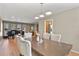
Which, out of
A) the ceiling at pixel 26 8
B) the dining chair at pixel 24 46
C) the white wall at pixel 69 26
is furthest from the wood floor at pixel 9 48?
the ceiling at pixel 26 8

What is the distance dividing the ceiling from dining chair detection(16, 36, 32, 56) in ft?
1.34

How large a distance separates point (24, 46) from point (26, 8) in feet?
2.04

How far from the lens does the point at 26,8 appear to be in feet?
6.59

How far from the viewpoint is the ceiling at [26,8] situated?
195 centimetres

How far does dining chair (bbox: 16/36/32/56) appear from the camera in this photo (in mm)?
1867

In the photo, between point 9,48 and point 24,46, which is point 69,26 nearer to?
point 24,46

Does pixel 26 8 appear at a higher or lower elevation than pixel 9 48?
higher

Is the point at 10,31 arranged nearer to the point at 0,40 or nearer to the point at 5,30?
the point at 5,30

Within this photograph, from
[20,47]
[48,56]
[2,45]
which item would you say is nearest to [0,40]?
[2,45]

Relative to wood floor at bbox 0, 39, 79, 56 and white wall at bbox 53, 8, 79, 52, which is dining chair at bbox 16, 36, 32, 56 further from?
white wall at bbox 53, 8, 79, 52

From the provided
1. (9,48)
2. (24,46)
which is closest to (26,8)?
(24,46)

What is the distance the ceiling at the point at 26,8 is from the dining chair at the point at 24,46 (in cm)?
41

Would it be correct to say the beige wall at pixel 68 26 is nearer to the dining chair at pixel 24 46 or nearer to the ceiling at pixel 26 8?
the ceiling at pixel 26 8

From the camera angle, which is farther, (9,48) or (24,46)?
(9,48)
